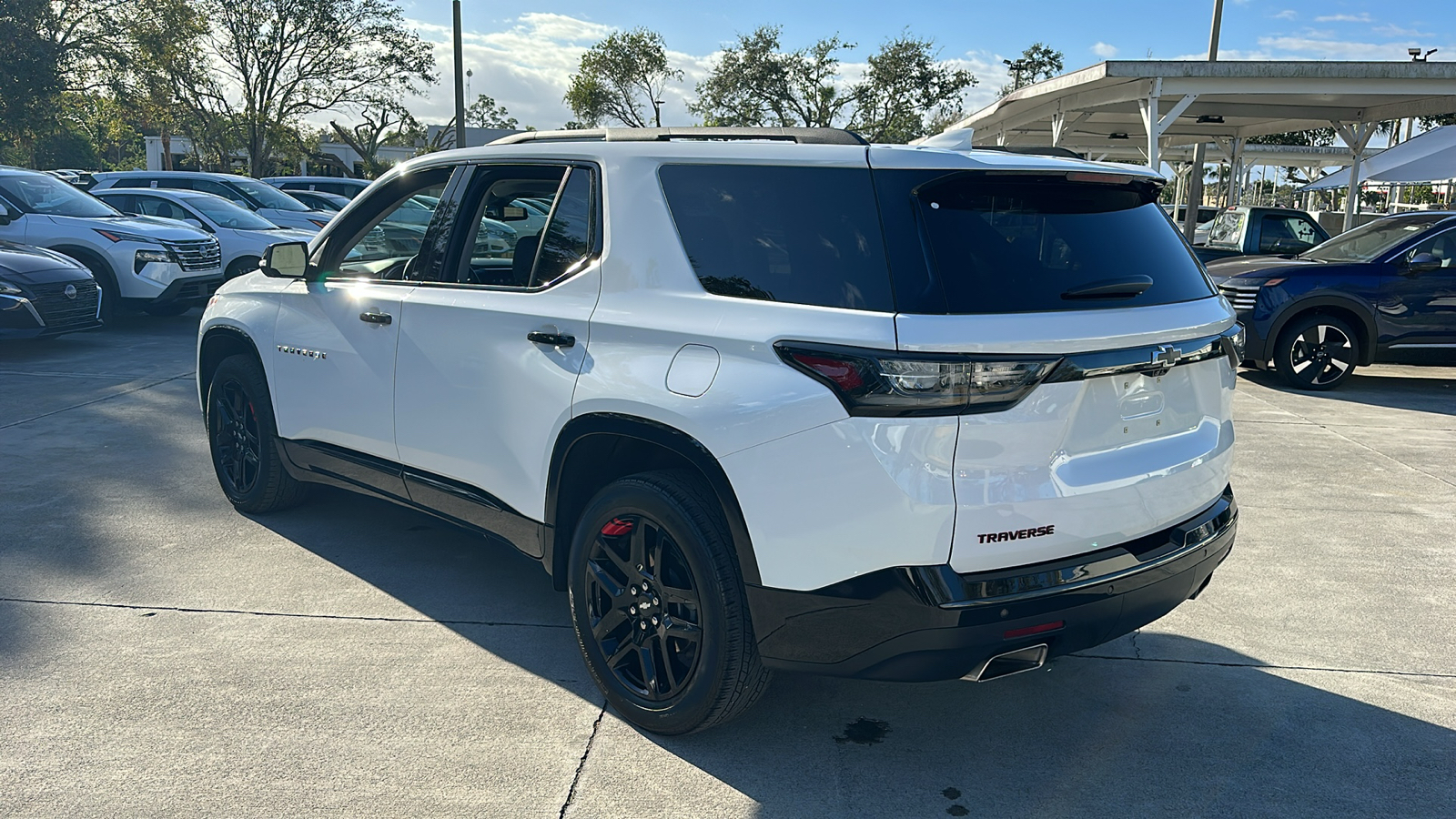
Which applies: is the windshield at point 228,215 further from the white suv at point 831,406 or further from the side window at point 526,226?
the white suv at point 831,406

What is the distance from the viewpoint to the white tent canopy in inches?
683

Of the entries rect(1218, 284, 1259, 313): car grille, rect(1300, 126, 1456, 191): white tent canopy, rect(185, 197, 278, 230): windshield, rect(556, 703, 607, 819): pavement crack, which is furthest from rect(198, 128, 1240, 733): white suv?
rect(1300, 126, 1456, 191): white tent canopy

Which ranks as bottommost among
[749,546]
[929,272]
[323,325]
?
[749,546]

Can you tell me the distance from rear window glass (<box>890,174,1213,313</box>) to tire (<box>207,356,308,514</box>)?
3402 mm

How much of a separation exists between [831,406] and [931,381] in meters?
0.25

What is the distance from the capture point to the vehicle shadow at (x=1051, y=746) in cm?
288

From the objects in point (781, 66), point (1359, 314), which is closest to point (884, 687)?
point (1359, 314)

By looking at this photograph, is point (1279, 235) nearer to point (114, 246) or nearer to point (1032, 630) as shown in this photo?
point (1032, 630)

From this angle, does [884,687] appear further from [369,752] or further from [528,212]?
[528,212]

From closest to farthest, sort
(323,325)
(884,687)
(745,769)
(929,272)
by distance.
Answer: (929,272) → (745,769) → (884,687) → (323,325)

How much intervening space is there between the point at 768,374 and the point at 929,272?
18.6 inches

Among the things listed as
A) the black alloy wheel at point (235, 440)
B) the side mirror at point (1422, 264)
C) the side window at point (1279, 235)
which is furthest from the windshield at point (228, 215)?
the side mirror at point (1422, 264)

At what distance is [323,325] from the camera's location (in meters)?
4.36

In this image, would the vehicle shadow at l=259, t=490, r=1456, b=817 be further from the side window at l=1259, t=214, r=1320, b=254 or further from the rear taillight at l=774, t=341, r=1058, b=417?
the side window at l=1259, t=214, r=1320, b=254
